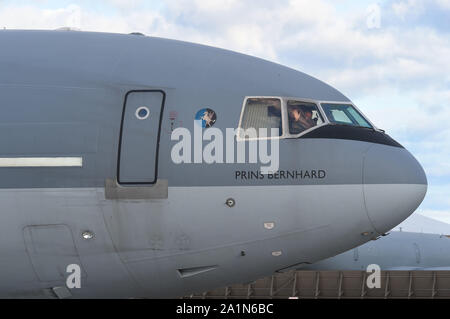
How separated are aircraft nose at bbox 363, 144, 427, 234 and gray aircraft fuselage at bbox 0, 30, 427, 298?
0.07 ft

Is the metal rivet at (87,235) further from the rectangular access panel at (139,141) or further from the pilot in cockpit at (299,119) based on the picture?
the pilot in cockpit at (299,119)

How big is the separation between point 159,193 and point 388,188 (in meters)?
3.96

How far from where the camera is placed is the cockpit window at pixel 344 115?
500 inches

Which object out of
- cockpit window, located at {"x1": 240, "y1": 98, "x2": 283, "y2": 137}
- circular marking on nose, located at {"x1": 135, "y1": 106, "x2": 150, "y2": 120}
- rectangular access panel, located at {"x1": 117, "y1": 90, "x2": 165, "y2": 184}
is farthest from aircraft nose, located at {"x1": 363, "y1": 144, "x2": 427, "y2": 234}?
circular marking on nose, located at {"x1": 135, "y1": 106, "x2": 150, "y2": 120}

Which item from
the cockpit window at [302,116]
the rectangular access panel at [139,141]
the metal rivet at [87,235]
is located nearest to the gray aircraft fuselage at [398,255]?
the cockpit window at [302,116]

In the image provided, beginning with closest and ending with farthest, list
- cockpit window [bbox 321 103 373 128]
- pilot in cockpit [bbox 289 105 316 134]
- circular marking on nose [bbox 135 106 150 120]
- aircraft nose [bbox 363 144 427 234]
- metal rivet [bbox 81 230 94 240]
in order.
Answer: aircraft nose [bbox 363 144 427 234], metal rivet [bbox 81 230 94 240], circular marking on nose [bbox 135 106 150 120], pilot in cockpit [bbox 289 105 316 134], cockpit window [bbox 321 103 373 128]

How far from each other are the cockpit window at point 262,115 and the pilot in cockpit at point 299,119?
8.7 inches

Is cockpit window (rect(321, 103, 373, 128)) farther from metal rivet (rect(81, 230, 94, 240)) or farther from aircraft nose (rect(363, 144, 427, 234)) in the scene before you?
metal rivet (rect(81, 230, 94, 240))

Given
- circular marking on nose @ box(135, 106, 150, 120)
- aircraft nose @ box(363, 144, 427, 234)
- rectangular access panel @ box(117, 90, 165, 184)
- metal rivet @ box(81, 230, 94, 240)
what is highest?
circular marking on nose @ box(135, 106, 150, 120)

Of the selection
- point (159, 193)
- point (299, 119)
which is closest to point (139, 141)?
point (159, 193)

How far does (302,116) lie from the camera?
12.5 m

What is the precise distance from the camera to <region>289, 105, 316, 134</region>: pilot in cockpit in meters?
12.4

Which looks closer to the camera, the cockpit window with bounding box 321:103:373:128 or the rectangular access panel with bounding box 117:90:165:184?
Result: the rectangular access panel with bounding box 117:90:165:184

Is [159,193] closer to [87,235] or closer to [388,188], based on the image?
[87,235]
